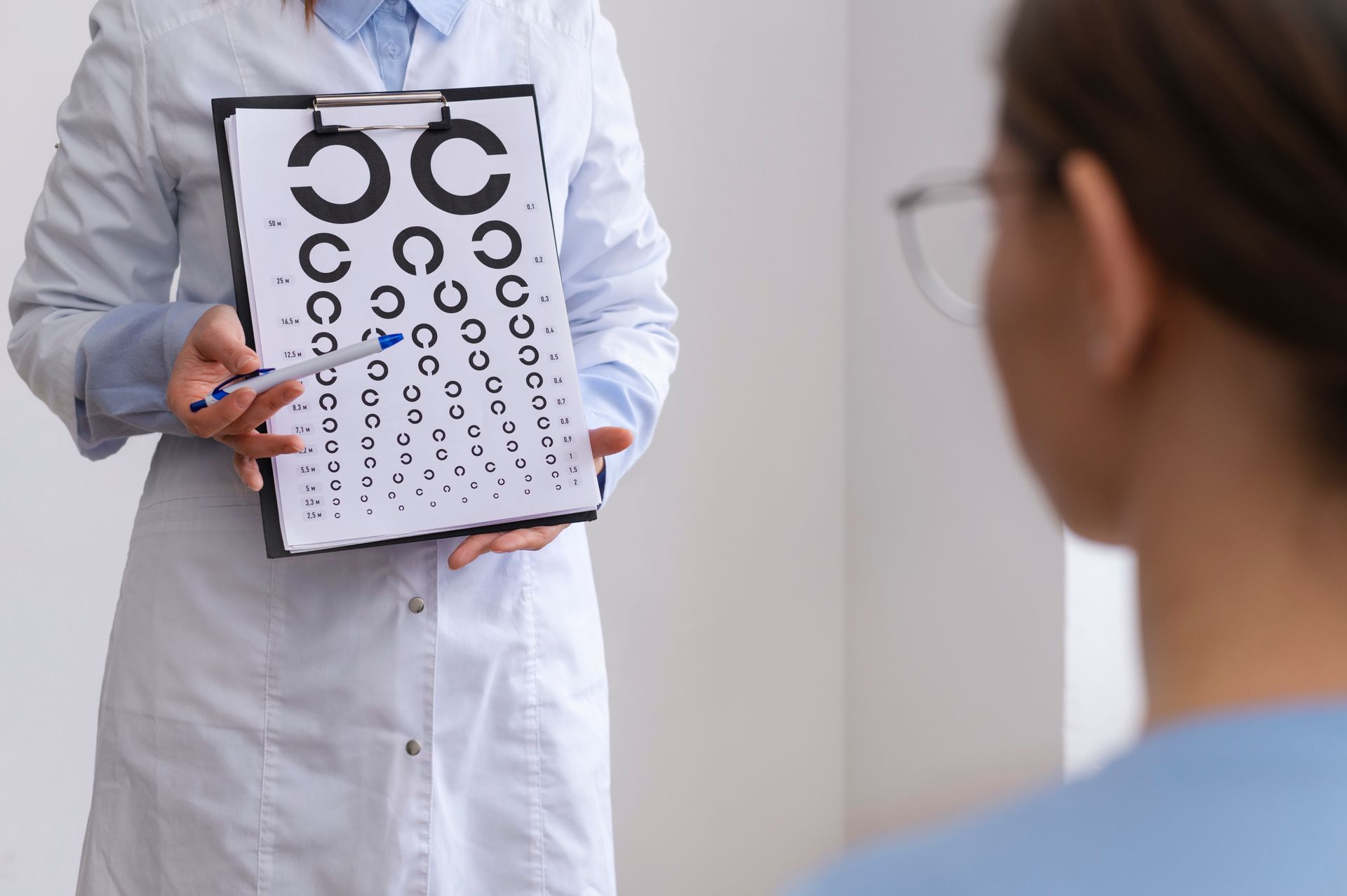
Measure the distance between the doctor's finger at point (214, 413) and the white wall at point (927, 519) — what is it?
114 centimetres

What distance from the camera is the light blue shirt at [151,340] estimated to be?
1.00m

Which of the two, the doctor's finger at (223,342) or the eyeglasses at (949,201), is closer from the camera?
the eyeglasses at (949,201)

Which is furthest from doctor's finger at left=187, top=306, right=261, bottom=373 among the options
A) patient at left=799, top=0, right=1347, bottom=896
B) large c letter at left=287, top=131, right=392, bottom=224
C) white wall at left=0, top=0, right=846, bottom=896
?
white wall at left=0, top=0, right=846, bottom=896

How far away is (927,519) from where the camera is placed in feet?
6.54

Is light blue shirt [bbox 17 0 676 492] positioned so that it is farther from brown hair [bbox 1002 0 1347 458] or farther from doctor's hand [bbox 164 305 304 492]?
brown hair [bbox 1002 0 1347 458]

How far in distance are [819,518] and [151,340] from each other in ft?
4.45

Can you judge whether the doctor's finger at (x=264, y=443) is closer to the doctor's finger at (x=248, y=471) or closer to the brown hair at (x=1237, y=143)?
the doctor's finger at (x=248, y=471)

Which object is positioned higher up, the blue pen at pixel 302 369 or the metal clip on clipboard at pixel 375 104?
the metal clip on clipboard at pixel 375 104

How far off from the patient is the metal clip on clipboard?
69 centimetres

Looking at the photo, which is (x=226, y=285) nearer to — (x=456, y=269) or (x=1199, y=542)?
(x=456, y=269)

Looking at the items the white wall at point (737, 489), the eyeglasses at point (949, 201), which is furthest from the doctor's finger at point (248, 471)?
the white wall at point (737, 489)

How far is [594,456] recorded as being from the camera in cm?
108

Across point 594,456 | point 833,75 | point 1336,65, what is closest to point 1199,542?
point 1336,65

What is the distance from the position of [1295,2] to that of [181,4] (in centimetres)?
92
